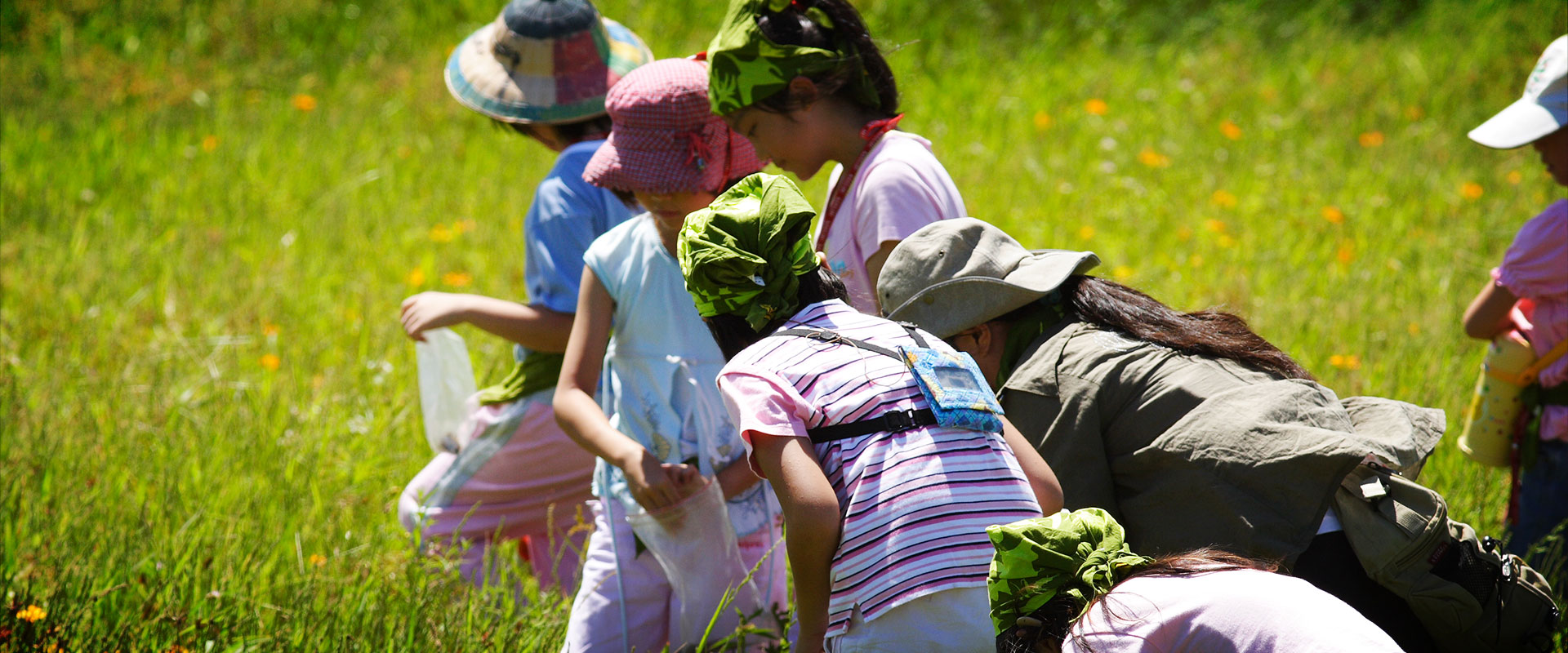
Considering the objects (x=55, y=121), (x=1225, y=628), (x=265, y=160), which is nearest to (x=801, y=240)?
(x=1225, y=628)

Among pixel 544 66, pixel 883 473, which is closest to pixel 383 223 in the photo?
pixel 544 66

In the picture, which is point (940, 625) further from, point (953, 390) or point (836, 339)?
point (836, 339)

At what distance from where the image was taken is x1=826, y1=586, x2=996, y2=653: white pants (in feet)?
5.47

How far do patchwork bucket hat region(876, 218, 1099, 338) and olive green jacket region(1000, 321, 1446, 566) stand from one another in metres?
0.11

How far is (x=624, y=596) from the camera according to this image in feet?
7.89

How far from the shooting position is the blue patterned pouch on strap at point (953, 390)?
1699 millimetres

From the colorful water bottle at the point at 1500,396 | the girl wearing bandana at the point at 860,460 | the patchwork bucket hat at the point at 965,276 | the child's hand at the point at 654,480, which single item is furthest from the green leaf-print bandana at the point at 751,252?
the colorful water bottle at the point at 1500,396

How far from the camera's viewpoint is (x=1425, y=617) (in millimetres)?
1918

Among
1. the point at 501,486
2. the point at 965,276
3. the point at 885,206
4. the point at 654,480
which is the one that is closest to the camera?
the point at 965,276

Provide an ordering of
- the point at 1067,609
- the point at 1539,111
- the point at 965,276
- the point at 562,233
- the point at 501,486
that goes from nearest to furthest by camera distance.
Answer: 1. the point at 1067,609
2. the point at 965,276
3. the point at 562,233
4. the point at 1539,111
5. the point at 501,486

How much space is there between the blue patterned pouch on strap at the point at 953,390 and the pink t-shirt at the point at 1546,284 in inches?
70.8

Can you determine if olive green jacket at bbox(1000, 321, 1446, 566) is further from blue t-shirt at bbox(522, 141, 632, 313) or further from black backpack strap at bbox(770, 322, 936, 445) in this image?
blue t-shirt at bbox(522, 141, 632, 313)

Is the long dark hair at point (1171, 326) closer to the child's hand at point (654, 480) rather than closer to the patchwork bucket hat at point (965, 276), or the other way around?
the patchwork bucket hat at point (965, 276)

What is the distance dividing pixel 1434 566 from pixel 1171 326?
565mm
